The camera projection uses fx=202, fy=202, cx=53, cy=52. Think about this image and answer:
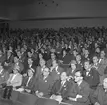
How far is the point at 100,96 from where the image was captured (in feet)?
12.1

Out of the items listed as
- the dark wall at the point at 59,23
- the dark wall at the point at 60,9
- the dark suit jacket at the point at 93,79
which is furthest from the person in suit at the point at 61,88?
the dark wall at the point at 59,23

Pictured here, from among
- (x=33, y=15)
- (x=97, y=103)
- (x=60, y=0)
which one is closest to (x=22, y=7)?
(x=33, y=15)

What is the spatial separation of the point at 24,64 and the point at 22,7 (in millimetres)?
8970

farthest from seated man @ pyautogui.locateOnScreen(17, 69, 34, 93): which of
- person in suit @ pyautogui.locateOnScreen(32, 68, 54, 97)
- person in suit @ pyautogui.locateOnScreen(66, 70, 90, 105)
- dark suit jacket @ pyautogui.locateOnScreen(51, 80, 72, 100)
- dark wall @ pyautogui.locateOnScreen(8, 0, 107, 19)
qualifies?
dark wall @ pyautogui.locateOnScreen(8, 0, 107, 19)

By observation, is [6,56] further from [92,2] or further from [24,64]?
[92,2]

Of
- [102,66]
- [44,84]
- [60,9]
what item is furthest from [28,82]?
[60,9]

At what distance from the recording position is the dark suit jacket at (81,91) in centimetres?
395

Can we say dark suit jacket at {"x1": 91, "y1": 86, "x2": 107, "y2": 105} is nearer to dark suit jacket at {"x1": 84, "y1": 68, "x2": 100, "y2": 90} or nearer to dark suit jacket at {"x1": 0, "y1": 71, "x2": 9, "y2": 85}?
dark suit jacket at {"x1": 84, "y1": 68, "x2": 100, "y2": 90}

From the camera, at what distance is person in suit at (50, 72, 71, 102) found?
4.22m

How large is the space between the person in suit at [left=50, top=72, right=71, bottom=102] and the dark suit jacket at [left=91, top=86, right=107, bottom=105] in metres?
0.63

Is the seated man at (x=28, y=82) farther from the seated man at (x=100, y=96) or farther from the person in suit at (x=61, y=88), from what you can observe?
the seated man at (x=100, y=96)

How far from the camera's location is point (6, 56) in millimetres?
9000

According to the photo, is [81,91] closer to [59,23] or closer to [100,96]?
[100,96]

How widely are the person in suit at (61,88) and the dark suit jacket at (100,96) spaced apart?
0.63 metres
